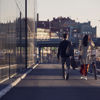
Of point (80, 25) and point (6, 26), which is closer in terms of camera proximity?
point (6, 26)

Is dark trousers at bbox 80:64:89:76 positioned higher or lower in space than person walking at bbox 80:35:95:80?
lower

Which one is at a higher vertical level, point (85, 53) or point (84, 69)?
point (85, 53)

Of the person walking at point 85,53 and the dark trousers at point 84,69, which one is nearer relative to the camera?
the person walking at point 85,53

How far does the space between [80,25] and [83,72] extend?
169 metres

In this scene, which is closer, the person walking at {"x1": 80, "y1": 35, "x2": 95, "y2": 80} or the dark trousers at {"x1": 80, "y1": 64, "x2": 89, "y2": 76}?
the person walking at {"x1": 80, "y1": 35, "x2": 95, "y2": 80}

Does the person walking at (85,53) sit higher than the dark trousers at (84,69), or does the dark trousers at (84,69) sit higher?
the person walking at (85,53)

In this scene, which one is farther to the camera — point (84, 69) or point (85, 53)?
point (84, 69)

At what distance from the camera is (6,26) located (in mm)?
20547
